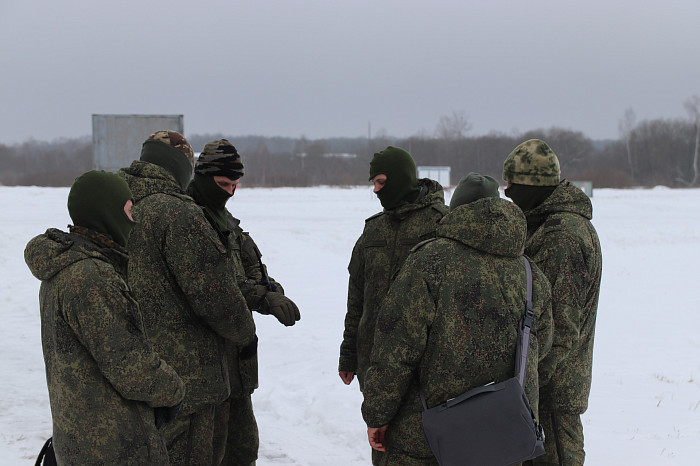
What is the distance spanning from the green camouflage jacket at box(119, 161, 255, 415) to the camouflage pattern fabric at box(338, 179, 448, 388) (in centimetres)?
84

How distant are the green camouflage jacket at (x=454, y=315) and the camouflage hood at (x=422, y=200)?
0.98 metres

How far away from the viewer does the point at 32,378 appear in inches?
246

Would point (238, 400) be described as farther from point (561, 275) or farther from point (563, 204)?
point (563, 204)

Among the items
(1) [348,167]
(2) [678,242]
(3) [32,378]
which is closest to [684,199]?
(2) [678,242]

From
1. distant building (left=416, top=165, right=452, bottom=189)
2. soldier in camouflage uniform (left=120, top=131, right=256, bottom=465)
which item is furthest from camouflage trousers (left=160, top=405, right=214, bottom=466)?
distant building (left=416, top=165, right=452, bottom=189)

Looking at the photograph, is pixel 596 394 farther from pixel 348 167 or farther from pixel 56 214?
pixel 348 167

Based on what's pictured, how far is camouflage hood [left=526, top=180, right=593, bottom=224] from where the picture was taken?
344cm

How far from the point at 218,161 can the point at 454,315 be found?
5.24ft

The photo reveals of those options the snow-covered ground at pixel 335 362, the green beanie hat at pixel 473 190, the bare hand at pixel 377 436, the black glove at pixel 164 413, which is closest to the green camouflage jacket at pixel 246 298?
the black glove at pixel 164 413

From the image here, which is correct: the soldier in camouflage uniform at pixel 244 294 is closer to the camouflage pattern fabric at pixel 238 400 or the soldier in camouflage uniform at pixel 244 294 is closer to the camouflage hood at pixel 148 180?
the camouflage pattern fabric at pixel 238 400

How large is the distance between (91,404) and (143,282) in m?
0.71

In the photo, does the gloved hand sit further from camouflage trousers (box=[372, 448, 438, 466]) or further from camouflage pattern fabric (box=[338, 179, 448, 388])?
camouflage trousers (box=[372, 448, 438, 466])

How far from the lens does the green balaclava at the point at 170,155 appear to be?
328 cm

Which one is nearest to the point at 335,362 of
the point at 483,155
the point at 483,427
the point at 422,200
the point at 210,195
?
the point at 422,200
